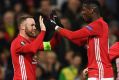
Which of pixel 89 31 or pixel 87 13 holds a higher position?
pixel 87 13

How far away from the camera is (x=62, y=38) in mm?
16672

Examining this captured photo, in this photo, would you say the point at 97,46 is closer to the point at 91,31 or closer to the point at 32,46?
the point at 91,31

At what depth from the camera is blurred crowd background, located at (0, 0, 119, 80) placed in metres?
16.0

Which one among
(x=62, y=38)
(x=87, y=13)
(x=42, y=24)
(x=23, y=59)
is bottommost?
(x=62, y=38)

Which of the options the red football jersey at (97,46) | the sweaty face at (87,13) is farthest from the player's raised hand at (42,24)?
the sweaty face at (87,13)

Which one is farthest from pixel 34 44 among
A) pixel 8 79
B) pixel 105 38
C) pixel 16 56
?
pixel 8 79

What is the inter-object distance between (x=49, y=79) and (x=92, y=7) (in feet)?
14.2

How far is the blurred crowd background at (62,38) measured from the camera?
52.4 ft

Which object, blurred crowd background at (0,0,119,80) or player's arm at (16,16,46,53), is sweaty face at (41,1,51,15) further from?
player's arm at (16,16,46,53)

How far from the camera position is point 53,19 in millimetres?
12203

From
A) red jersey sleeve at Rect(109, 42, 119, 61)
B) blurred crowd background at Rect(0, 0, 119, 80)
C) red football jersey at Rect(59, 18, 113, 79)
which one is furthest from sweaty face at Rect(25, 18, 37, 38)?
blurred crowd background at Rect(0, 0, 119, 80)

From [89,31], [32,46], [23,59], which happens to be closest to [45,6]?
[23,59]

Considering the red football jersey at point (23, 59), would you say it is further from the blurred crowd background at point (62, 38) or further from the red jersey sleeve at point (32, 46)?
the blurred crowd background at point (62, 38)

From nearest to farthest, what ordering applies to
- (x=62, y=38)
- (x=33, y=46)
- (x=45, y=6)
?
(x=33, y=46), (x=62, y=38), (x=45, y=6)
